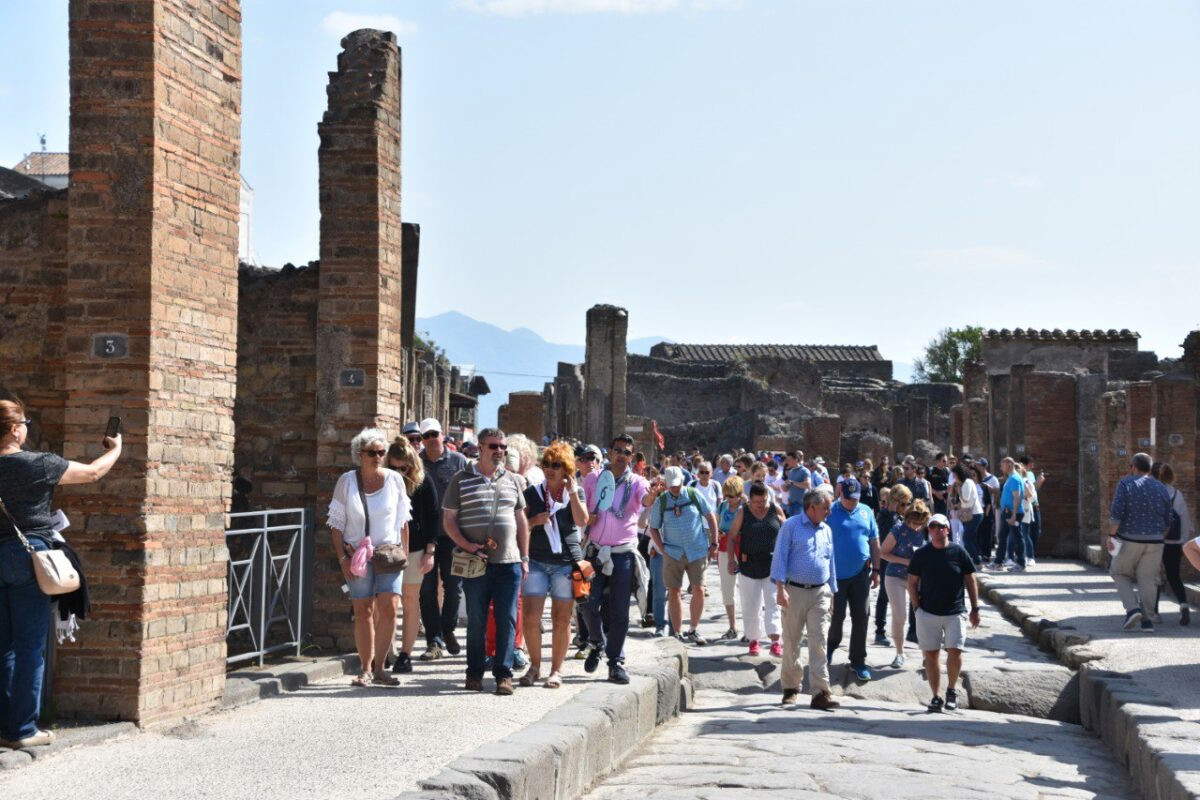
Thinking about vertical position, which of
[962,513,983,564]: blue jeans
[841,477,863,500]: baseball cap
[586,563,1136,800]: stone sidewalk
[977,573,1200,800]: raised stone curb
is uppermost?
[841,477,863,500]: baseball cap

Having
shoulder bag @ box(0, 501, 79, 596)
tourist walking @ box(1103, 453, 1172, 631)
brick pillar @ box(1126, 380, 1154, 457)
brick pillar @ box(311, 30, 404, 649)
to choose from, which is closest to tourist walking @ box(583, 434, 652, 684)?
brick pillar @ box(311, 30, 404, 649)

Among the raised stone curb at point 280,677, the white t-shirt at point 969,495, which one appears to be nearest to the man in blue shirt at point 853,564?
the raised stone curb at point 280,677


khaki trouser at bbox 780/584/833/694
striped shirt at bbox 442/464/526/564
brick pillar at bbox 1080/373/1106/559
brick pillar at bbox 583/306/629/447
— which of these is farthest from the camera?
brick pillar at bbox 583/306/629/447

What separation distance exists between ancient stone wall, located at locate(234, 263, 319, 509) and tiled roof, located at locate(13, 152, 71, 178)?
4072 centimetres

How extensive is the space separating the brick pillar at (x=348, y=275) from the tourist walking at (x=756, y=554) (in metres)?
3.18

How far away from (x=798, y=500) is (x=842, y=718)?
6463 millimetres

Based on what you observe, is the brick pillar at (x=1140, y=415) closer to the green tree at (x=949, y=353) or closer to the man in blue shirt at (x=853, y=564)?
the man in blue shirt at (x=853, y=564)

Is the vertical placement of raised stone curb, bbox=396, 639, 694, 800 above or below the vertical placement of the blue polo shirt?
below

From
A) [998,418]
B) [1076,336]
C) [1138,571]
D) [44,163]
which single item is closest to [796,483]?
[1138,571]

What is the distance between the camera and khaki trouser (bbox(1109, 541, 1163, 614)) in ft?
46.2

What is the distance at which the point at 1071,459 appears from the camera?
79.7 feet

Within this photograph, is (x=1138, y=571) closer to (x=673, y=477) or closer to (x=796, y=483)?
(x=796, y=483)

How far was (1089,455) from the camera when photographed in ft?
78.3

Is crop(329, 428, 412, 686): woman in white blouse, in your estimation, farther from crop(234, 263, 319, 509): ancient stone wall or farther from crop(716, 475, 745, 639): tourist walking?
crop(716, 475, 745, 639): tourist walking
